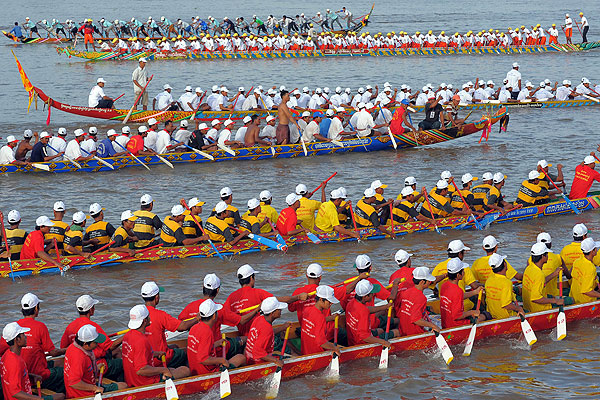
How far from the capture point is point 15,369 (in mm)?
8539

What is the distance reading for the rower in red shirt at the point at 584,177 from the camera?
16.6 meters

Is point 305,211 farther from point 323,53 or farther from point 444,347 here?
point 323,53

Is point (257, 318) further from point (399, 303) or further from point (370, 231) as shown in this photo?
point (370, 231)

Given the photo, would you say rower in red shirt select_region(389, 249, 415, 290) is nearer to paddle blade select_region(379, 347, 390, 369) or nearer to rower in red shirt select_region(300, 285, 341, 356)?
paddle blade select_region(379, 347, 390, 369)

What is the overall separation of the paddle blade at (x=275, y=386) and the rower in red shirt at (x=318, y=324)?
0.64 metres

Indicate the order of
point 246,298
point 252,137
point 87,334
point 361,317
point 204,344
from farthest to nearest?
point 252,137
point 246,298
point 361,317
point 204,344
point 87,334

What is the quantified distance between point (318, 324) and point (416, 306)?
144 cm

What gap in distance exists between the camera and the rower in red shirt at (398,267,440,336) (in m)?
10.3

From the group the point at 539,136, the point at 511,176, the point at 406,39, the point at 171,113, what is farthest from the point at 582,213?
the point at 406,39

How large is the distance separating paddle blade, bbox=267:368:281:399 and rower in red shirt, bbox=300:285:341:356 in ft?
2.10

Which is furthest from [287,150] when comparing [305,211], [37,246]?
[37,246]

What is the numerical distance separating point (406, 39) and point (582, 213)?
3065 centimetres

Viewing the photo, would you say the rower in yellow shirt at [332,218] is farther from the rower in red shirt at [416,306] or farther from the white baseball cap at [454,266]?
the white baseball cap at [454,266]

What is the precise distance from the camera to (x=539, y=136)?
1030 inches
